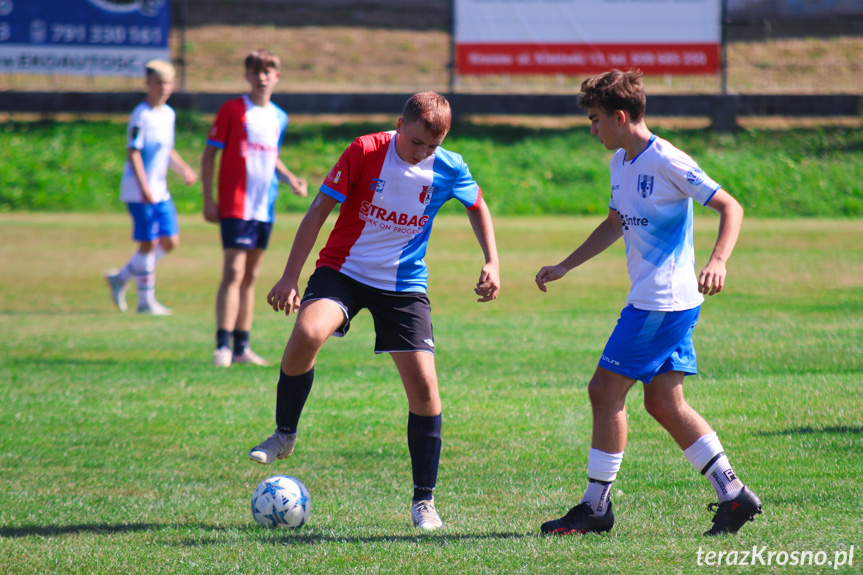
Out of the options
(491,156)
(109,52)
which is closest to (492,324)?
(491,156)

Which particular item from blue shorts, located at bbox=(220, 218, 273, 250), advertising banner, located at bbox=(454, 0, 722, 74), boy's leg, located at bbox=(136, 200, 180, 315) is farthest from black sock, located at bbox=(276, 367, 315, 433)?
advertising banner, located at bbox=(454, 0, 722, 74)

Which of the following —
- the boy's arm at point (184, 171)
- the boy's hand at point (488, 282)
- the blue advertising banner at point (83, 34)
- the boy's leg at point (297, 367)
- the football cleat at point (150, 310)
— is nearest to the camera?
the boy's leg at point (297, 367)

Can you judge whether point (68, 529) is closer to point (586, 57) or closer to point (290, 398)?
point (290, 398)

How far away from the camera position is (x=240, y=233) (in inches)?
293

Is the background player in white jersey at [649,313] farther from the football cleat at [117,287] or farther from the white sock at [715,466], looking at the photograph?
the football cleat at [117,287]

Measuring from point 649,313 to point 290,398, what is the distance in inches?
61.0

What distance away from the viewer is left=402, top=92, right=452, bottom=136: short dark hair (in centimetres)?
388

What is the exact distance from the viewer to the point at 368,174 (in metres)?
4.18

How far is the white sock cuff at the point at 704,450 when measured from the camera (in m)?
3.80

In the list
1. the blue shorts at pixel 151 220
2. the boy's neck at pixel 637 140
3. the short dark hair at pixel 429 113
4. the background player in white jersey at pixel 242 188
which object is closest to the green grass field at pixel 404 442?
the background player in white jersey at pixel 242 188

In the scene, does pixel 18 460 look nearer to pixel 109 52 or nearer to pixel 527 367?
pixel 527 367

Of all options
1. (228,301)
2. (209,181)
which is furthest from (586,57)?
(228,301)

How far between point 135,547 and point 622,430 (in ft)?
6.53

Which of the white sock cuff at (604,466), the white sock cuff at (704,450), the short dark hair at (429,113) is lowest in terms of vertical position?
the white sock cuff at (604,466)
